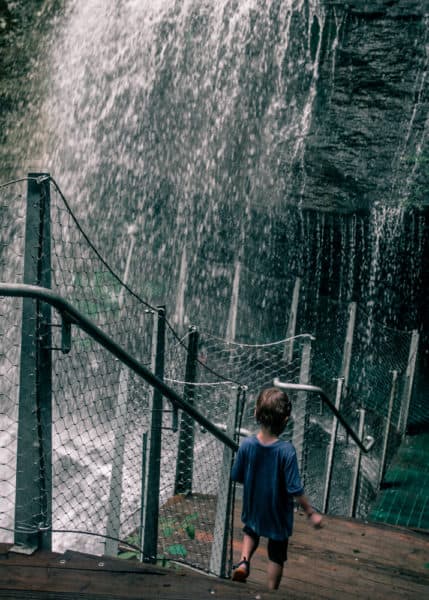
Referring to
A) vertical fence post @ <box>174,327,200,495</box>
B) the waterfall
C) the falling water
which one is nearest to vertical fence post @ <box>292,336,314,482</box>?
vertical fence post @ <box>174,327,200,495</box>

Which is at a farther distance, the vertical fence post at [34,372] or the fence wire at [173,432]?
the fence wire at [173,432]

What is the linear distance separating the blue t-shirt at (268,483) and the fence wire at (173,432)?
206mm

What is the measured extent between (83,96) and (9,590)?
37.0ft

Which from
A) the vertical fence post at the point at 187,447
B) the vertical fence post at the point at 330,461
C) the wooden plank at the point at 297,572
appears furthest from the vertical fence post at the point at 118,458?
the vertical fence post at the point at 330,461

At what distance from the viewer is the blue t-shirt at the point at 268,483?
97.0 inches

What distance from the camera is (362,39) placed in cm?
1035

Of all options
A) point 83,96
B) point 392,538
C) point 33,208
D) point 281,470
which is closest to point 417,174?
point 83,96

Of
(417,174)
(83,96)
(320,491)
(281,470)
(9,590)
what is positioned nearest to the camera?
(9,590)

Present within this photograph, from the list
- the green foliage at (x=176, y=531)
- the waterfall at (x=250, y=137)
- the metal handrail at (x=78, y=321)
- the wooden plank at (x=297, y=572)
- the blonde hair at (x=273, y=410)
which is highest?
the waterfall at (x=250, y=137)

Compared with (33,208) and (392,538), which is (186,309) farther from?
(33,208)

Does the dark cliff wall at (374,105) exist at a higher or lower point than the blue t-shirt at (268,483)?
higher

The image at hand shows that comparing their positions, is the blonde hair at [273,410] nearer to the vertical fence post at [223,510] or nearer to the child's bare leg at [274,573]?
the vertical fence post at [223,510]

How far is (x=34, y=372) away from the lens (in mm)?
1868

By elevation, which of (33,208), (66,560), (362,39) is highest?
(362,39)
